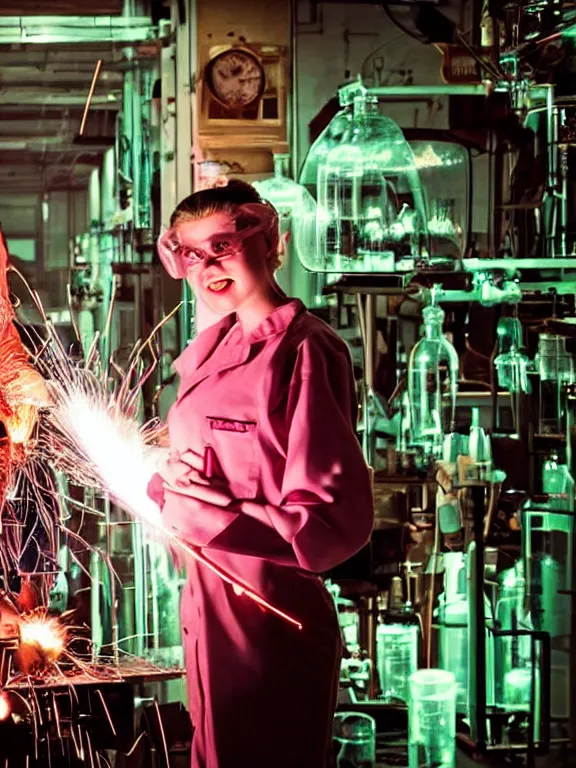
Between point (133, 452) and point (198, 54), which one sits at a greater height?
point (198, 54)

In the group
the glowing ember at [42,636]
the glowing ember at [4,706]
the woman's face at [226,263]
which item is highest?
the woman's face at [226,263]

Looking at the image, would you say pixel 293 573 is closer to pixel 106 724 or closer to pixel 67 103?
pixel 106 724

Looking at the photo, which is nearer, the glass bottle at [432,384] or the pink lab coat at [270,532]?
the pink lab coat at [270,532]

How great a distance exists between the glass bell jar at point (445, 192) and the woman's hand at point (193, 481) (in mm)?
833

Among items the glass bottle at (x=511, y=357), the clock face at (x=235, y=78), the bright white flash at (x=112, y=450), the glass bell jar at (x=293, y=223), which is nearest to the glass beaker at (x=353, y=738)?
the bright white flash at (x=112, y=450)

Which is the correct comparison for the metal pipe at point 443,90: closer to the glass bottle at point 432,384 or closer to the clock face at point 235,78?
the clock face at point 235,78

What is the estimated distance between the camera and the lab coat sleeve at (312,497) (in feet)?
7.52

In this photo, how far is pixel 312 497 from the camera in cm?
230

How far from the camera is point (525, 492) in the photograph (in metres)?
2.98

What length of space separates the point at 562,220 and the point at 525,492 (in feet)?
2.12

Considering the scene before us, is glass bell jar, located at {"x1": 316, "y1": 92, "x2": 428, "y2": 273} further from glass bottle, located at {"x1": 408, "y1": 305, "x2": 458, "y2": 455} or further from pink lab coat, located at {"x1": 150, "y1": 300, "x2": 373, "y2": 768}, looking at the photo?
pink lab coat, located at {"x1": 150, "y1": 300, "x2": 373, "y2": 768}

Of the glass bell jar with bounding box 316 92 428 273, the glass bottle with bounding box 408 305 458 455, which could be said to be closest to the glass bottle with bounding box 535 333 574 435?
the glass bottle with bounding box 408 305 458 455

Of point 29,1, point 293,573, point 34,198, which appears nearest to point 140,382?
point 34,198

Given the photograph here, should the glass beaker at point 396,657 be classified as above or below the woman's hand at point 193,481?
below
